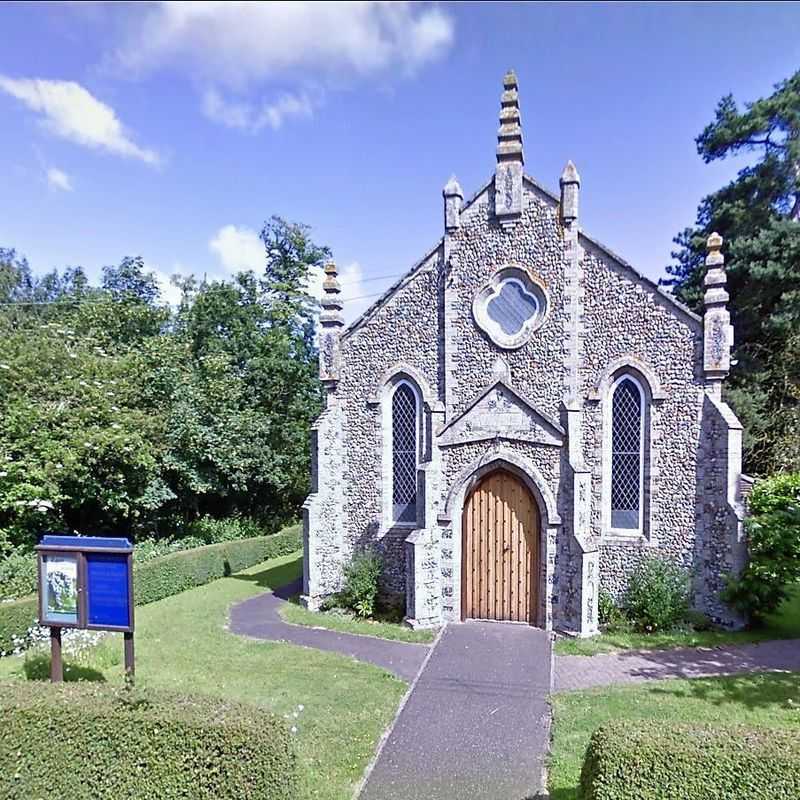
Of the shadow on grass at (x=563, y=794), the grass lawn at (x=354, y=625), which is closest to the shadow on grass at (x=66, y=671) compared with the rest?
the grass lawn at (x=354, y=625)

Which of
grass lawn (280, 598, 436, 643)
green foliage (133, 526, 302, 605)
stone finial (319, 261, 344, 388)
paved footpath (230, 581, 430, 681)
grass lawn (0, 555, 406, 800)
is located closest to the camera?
grass lawn (0, 555, 406, 800)

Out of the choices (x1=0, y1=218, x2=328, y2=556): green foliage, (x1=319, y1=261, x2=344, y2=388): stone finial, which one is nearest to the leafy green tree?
(x1=319, y1=261, x2=344, y2=388): stone finial

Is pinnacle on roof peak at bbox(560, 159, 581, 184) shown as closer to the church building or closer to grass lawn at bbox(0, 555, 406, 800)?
the church building

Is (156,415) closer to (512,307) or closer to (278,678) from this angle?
(278,678)

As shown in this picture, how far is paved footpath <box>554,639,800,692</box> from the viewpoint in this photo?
968cm

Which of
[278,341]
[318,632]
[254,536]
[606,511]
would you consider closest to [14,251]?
[278,341]

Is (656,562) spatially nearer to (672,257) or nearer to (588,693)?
(588,693)

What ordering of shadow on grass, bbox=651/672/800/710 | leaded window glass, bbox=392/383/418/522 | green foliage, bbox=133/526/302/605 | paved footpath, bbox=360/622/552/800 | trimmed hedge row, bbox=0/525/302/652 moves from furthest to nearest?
green foliage, bbox=133/526/302/605 → leaded window glass, bbox=392/383/418/522 → trimmed hedge row, bbox=0/525/302/652 → shadow on grass, bbox=651/672/800/710 → paved footpath, bbox=360/622/552/800

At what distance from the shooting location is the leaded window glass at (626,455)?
12805 millimetres

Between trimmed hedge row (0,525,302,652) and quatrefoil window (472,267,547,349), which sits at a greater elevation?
quatrefoil window (472,267,547,349)

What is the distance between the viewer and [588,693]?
29.6 ft

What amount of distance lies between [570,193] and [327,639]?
1215cm

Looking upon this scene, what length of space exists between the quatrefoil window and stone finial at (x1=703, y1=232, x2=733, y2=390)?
368 cm

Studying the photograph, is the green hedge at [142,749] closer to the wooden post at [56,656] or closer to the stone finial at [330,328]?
the wooden post at [56,656]
